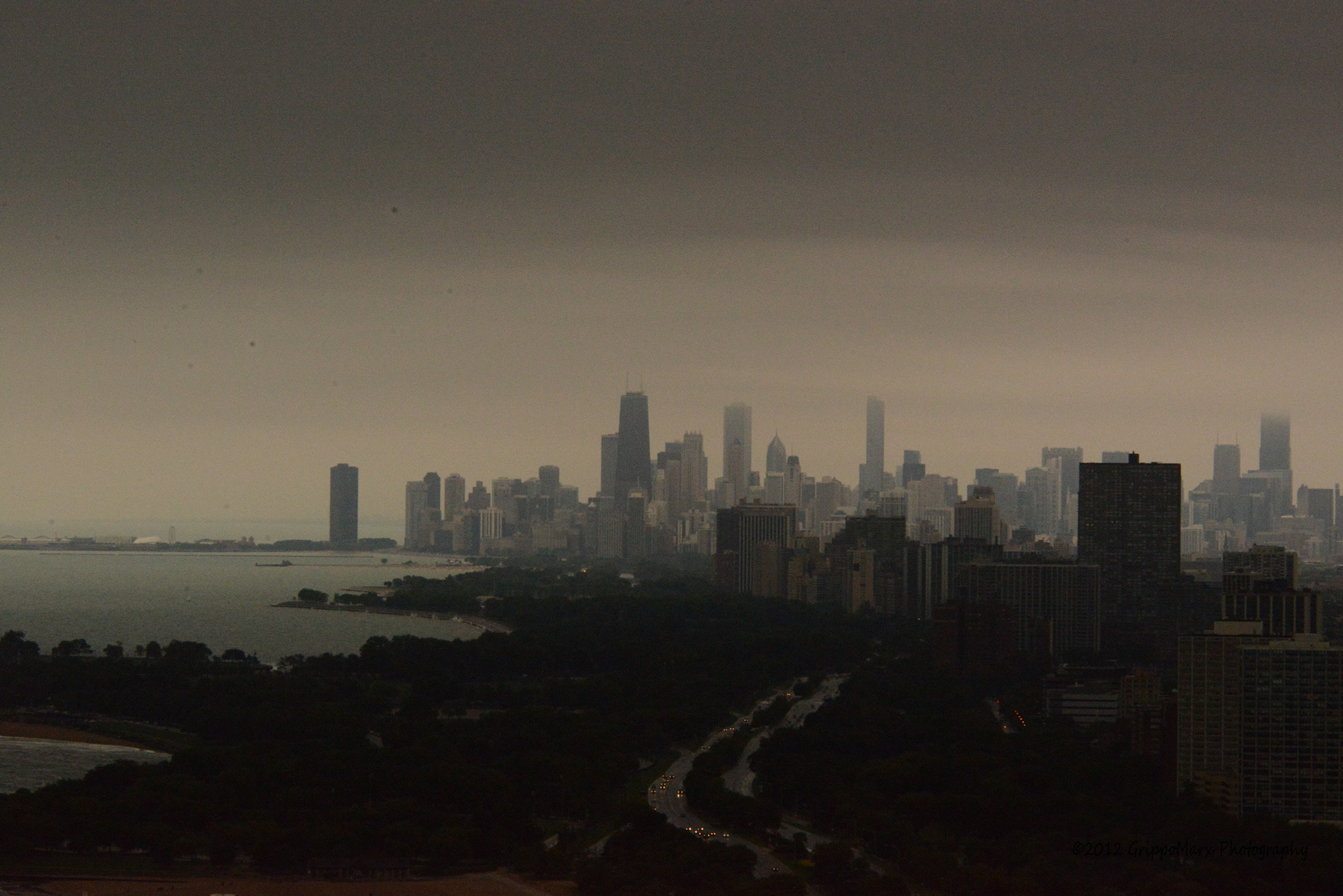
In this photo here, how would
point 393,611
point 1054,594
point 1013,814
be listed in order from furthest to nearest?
point 393,611 → point 1054,594 → point 1013,814

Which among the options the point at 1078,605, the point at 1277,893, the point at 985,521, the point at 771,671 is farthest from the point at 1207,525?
the point at 1277,893

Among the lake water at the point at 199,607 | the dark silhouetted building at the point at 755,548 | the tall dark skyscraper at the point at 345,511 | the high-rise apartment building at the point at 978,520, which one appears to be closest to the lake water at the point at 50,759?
the lake water at the point at 199,607

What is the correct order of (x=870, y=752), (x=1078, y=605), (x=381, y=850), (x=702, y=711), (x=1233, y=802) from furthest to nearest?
(x=1078, y=605)
(x=702, y=711)
(x=870, y=752)
(x=1233, y=802)
(x=381, y=850)

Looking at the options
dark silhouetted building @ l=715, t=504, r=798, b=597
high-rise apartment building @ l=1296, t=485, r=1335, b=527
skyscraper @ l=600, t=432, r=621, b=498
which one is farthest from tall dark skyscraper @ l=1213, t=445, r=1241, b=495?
skyscraper @ l=600, t=432, r=621, b=498

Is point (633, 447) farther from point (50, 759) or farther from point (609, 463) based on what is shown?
point (50, 759)

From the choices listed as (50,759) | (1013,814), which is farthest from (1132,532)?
(50,759)

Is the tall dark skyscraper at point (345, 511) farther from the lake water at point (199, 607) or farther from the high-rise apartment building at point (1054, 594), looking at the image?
the high-rise apartment building at point (1054, 594)

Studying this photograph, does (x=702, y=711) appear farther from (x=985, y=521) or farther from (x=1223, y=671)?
(x=985, y=521)

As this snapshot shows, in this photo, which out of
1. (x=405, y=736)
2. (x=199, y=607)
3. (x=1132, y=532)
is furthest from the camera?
(x=199, y=607)
